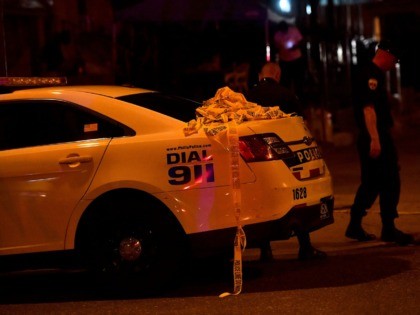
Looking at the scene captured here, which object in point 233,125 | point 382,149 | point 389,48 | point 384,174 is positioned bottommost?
point 384,174

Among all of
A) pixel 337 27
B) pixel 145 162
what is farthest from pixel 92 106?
pixel 337 27

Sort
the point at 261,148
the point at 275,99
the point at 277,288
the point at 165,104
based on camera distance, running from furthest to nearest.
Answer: the point at 275,99
the point at 165,104
the point at 277,288
the point at 261,148

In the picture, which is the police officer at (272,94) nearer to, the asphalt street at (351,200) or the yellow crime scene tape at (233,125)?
the yellow crime scene tape at (233,125)

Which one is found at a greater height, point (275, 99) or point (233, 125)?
point (275, 99)

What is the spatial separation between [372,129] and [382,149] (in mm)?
221

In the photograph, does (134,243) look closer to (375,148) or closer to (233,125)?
(233,125)

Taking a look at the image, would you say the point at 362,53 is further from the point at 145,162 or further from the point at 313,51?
the point at 145,162

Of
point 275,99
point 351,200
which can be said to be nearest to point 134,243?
point 275,99

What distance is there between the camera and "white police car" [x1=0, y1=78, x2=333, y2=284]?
647 centimetres

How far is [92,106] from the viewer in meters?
6.86

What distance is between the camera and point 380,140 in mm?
8180

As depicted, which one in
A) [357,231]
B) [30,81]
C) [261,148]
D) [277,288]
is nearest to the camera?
[261,148]

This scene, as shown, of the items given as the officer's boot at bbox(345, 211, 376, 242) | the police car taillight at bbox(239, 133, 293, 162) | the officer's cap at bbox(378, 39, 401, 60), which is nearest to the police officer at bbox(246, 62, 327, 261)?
the officer's boot at bbox(345, 211, 376, 242)

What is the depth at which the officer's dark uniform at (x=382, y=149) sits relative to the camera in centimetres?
819
